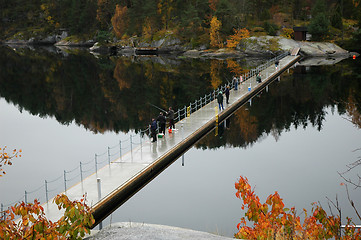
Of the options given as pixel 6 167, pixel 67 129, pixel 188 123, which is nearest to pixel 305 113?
pixel 188 123

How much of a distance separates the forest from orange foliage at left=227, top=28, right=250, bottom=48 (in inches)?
71.0

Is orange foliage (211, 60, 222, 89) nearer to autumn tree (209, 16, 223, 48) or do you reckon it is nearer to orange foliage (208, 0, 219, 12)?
autumn tree (209, 16, 223, 48)

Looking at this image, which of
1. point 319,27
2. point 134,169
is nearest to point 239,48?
point 319,27

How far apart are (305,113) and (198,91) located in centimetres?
1654

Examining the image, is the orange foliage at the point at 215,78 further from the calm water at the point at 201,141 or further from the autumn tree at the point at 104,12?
the autumn tree at the point at 104,12

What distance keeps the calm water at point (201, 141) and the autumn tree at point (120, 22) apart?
76891 millimetres

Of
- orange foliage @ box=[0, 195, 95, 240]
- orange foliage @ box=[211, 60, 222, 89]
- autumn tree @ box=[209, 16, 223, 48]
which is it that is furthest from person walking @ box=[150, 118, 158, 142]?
autumn tree @ box=[209, 16, 223, 48]

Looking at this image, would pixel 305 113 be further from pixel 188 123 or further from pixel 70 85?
pixel 70 85

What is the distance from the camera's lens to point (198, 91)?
54125mm

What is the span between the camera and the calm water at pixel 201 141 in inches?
827

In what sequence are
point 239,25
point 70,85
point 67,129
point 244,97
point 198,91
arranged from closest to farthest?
point 67,129
point 244,97
point 198,91
point 70,85
point 239,25

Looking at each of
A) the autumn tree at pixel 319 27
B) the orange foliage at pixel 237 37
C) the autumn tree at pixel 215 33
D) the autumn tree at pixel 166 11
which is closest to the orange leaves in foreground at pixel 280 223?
the autumn tree at pixel 319 27

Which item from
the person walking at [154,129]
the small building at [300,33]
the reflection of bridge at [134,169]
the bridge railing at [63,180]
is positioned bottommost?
the bridge railing at [63,180]

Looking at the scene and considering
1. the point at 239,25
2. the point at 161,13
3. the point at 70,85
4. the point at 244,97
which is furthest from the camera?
the point at 161,13
